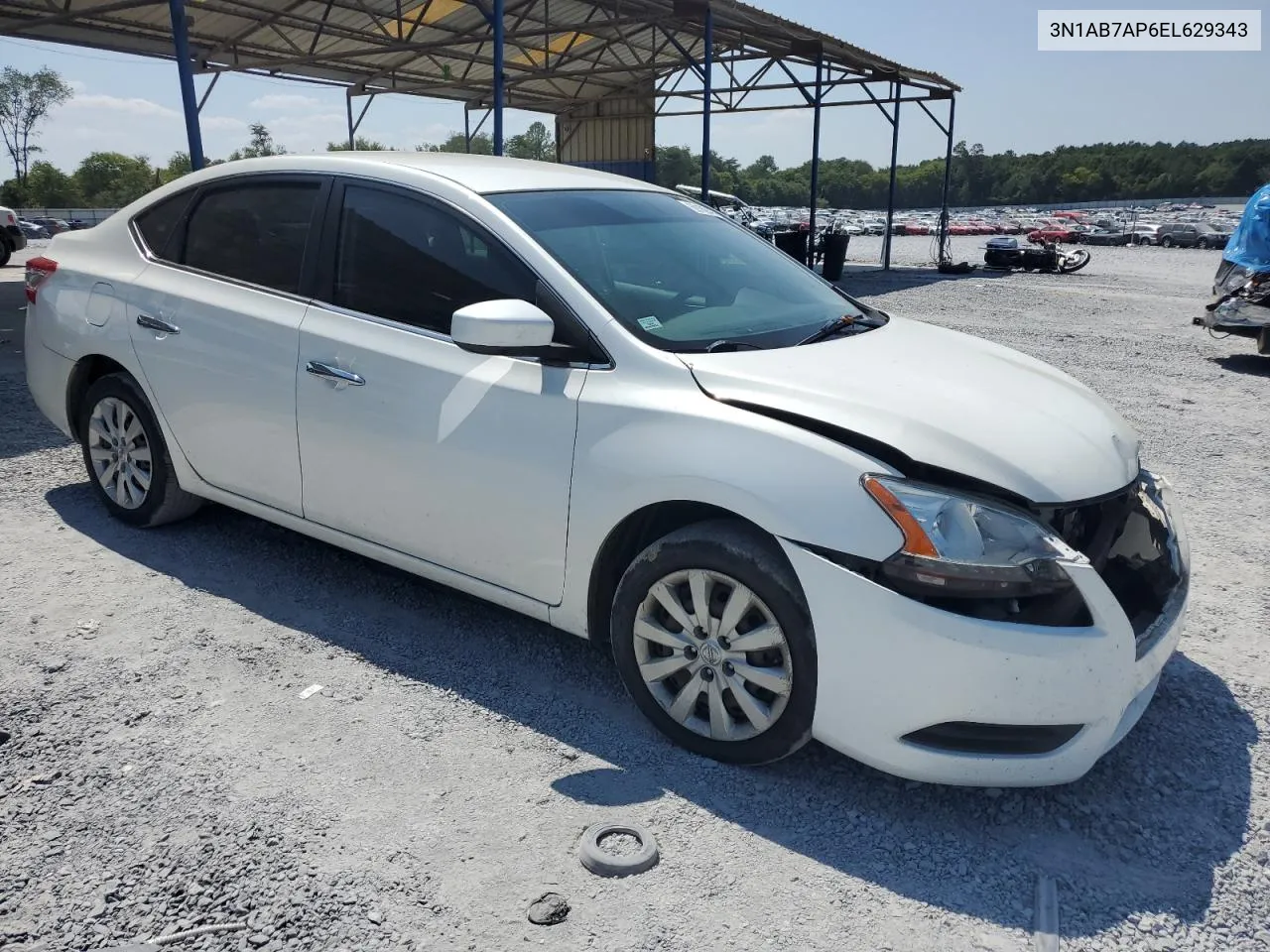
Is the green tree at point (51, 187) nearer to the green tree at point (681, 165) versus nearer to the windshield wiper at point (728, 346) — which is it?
the green tree at point (681, 165)

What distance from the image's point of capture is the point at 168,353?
4.07m

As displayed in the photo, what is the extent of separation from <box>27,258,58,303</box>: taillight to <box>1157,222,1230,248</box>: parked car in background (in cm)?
4505

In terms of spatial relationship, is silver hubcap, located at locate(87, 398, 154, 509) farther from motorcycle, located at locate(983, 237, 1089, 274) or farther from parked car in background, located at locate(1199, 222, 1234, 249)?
parked car in background, located at locate(1199, 222, 1234, 249)

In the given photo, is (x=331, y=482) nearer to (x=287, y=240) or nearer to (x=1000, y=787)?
(x=287, y=240)

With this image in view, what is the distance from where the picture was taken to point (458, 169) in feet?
12.0

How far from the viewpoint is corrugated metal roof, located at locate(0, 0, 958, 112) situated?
15805 millimetres

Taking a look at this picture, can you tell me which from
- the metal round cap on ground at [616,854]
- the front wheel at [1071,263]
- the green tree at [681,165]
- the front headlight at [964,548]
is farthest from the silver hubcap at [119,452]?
the green tree at [681,165]

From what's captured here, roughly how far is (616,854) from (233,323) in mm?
2578

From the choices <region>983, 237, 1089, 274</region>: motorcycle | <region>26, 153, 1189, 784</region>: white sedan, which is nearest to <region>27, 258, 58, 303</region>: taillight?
<region>26, 153, 1189, 784</region>: white sedan

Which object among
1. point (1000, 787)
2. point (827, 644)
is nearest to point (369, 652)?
point (827, 644)

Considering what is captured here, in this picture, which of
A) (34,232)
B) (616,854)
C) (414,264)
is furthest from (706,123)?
(34,232)

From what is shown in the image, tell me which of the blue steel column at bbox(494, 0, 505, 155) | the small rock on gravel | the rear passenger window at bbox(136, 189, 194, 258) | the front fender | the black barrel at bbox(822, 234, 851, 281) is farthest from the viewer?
the black barrel at bbox(822, 234, 851, 281)

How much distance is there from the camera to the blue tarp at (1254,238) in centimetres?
1041

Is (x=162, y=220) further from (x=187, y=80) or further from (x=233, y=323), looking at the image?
(x=187, y=80)
